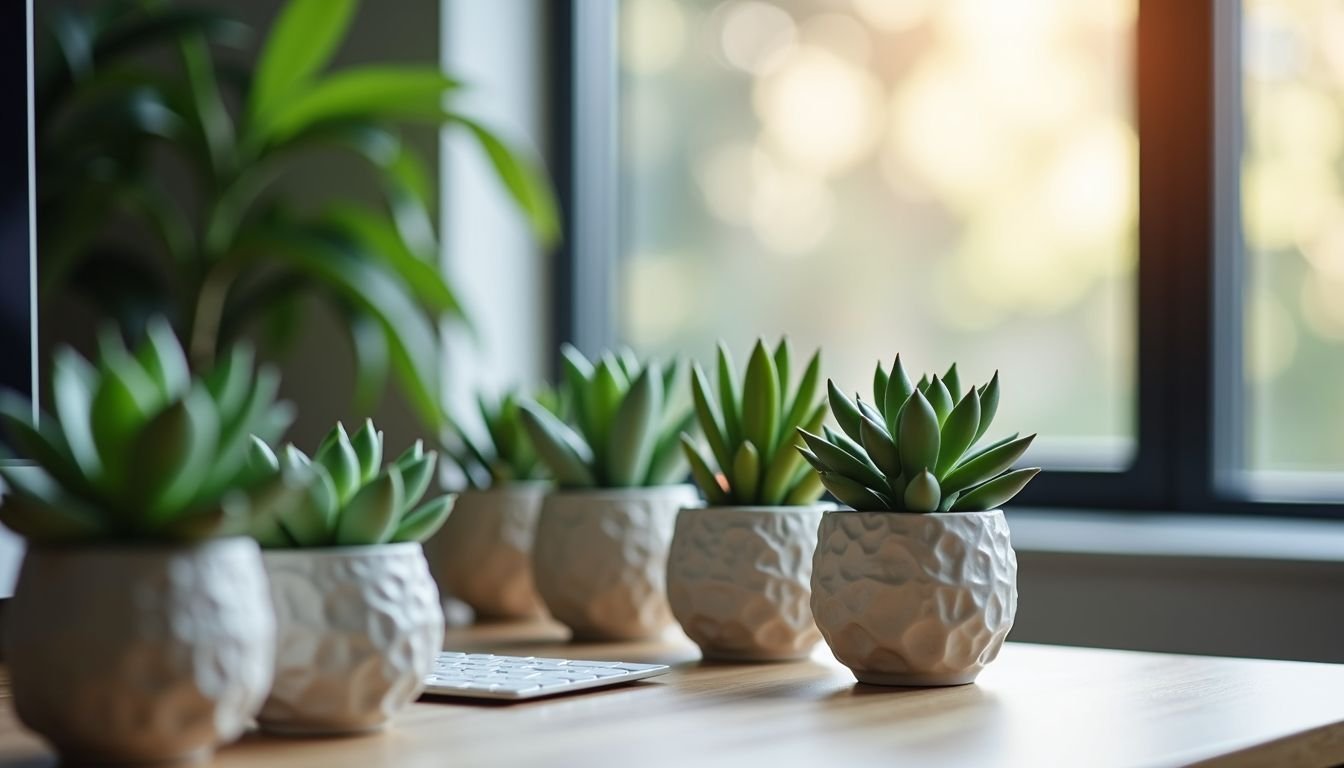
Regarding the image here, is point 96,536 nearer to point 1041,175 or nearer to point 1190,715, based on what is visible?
point 1190,715

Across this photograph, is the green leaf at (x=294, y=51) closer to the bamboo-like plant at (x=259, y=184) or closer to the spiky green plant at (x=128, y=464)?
the bamboo-like plant at (x=259, y=184)

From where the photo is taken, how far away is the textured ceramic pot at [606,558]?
1.06 m

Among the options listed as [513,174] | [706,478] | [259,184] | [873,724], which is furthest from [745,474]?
[259,184]

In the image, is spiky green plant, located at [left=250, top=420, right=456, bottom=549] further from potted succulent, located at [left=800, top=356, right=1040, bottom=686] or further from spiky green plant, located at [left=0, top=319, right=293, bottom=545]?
potted succulent, located at [left=800, top=356, right=1040, bottom=686]

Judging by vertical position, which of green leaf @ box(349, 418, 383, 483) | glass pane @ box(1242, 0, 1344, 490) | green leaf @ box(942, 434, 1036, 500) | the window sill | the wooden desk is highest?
glass pane @ box(1242, 0, 1344, 490)

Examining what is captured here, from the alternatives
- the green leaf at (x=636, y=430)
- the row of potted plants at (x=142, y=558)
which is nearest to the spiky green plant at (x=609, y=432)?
the green leaf at (x=636, y=430)

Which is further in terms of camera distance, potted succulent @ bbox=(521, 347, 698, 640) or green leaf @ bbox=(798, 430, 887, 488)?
potted succulent @ bbox=(521, 347, 698, 640)

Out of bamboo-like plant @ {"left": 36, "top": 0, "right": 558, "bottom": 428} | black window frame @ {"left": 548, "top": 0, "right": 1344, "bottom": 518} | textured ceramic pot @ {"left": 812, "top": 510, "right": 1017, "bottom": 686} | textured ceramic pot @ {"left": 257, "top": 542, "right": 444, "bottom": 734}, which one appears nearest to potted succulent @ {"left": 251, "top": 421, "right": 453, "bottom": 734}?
textured ceramic pot @ {"left": 257, "top": 542, "right": 444, "bottom": 734}

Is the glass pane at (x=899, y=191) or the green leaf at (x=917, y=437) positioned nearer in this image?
the green leaf at (x=917, y=437)

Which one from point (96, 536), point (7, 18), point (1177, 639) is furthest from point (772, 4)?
point (96, 536)

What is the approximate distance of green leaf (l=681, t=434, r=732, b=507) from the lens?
100 centimetres

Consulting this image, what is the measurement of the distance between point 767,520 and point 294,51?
124cm

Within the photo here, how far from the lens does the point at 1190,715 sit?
763 mm

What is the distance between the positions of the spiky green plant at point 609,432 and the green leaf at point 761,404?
9 cm
